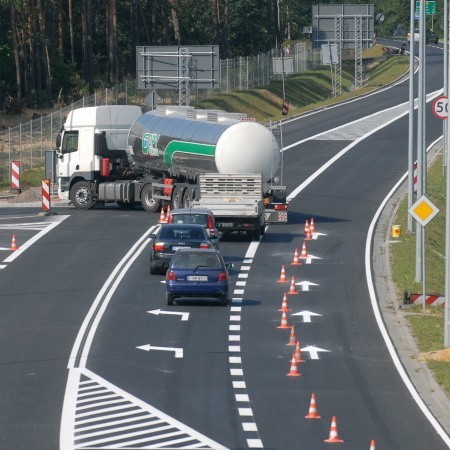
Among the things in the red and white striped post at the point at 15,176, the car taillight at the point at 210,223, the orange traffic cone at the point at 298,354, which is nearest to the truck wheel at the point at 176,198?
the car taillight at the point at 210,223

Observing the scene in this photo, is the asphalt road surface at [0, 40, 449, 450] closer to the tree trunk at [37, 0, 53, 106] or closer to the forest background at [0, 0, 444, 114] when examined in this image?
the tree trunk at [37, 0, 53, 106]

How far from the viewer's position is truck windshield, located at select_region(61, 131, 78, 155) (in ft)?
173

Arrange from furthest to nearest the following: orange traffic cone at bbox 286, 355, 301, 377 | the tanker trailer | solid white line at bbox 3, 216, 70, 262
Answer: the tanker trailer → solid white line at bbox 3, 216, 70, 262 → orange traffic cone at bbox 286, 355, 301, 377

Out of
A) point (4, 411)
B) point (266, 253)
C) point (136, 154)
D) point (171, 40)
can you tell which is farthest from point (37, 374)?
point (171, 40)

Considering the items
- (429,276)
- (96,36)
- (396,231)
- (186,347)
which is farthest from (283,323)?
(96,36)

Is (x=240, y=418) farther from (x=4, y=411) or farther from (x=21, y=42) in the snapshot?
(x=21, y=42)

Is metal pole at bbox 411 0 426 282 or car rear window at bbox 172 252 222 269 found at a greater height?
metal pole at bbox 411 0 426 282

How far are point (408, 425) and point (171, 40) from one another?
332 feet

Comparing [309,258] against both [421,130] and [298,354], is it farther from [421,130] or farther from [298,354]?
[298,354]

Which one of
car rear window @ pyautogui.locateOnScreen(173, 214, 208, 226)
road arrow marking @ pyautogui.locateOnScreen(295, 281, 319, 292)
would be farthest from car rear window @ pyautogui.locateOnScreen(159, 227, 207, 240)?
road arrow marking @ pyautogui.locateOnScreen(295, 281, 319, 292)

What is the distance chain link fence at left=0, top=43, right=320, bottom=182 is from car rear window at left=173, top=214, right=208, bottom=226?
78.6 feet

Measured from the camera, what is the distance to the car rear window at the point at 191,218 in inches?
1600

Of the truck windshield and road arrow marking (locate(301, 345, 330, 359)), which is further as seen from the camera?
the truck windshield

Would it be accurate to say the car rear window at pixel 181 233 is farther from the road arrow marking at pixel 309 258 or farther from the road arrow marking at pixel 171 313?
the road arrow marking at pixel 171 313
